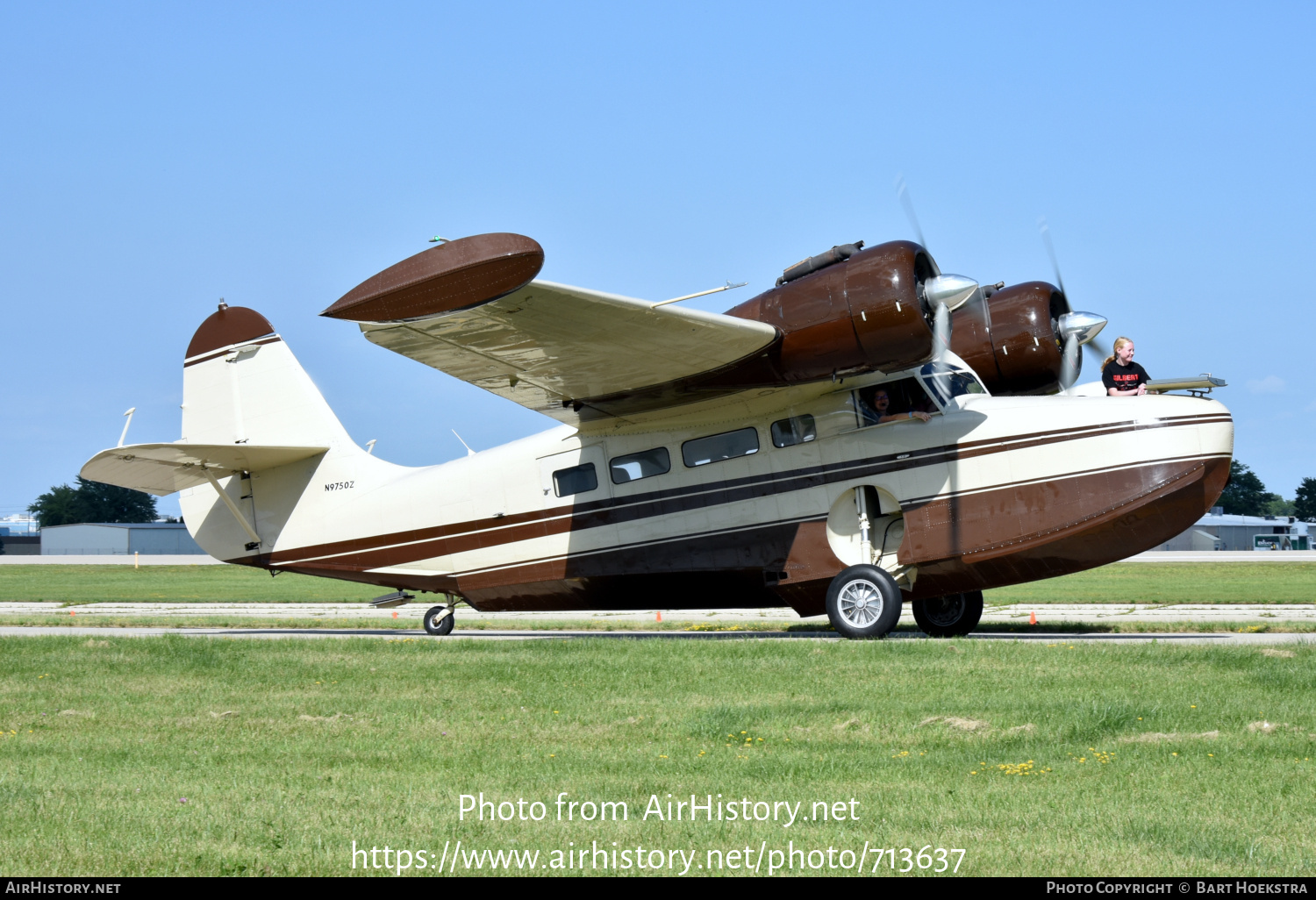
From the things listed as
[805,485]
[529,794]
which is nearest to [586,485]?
[805,485]

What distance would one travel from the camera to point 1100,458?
529 inches

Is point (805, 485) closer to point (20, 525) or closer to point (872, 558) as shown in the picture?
point (872, 558)

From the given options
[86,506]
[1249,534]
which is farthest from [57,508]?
[1249,534]

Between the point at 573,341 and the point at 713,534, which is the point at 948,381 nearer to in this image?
the point at 713,534

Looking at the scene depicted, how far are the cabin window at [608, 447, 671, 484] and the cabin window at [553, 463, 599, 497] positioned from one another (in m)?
0.31

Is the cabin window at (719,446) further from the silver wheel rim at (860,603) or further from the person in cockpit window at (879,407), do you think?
the silver wheel rim at (860,603)

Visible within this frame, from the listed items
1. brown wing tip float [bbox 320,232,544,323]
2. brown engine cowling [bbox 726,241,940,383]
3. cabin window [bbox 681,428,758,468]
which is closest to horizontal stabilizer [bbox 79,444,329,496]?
cabin window [bbox 681,428,758,468]

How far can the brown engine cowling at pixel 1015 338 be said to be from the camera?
16.3 metres

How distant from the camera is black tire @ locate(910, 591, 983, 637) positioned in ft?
52.9

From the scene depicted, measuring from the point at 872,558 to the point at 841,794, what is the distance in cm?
822

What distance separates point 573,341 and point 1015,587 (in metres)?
30.3

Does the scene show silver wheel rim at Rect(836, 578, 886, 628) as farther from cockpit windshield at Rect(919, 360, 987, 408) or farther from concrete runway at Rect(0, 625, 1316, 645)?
cockpit windshield at Rect(919, 360, 987, 408)

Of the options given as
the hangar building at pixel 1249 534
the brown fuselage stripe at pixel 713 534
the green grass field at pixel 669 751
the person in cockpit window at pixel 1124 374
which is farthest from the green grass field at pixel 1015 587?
the hangar building at pixel 1249 534

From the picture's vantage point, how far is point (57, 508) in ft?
453
